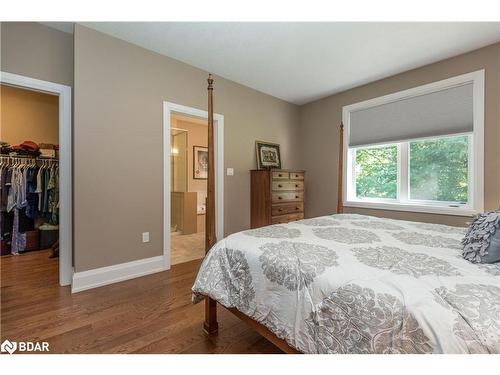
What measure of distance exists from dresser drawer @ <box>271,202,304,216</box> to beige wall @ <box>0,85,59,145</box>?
3.90 m

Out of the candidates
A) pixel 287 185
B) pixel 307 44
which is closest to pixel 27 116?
pixel 287 185

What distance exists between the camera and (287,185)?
145 inches

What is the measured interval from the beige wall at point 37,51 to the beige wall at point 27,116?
189 cm

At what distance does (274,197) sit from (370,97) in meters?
1.98

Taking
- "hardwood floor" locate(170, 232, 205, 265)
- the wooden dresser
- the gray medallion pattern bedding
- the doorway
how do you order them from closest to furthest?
the gray medallion pattern bedding
"hardwood floor" locate(170, 232, 205, 265)
the wooden dresser
the doorway

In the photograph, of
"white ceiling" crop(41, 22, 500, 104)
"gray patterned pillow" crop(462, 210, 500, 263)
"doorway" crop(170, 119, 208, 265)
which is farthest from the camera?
"doorway" crop(170, 119, 208, 265)

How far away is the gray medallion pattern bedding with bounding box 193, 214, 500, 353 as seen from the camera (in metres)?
0.70

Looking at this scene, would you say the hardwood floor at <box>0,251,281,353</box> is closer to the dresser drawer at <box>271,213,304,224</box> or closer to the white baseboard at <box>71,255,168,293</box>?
the white baseboard at <box>71,255,168,293</box>

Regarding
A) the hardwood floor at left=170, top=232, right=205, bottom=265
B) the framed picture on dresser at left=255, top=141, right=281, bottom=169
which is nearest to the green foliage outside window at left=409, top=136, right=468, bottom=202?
the framed picture on dresser at left=255, top=141, right=281, bottom=169

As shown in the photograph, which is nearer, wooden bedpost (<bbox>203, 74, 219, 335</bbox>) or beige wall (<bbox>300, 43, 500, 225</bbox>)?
wooden bedpost (<bbox>203, 74, 219, 335</bbox>)

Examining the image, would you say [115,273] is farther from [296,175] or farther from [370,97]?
[370,97]
